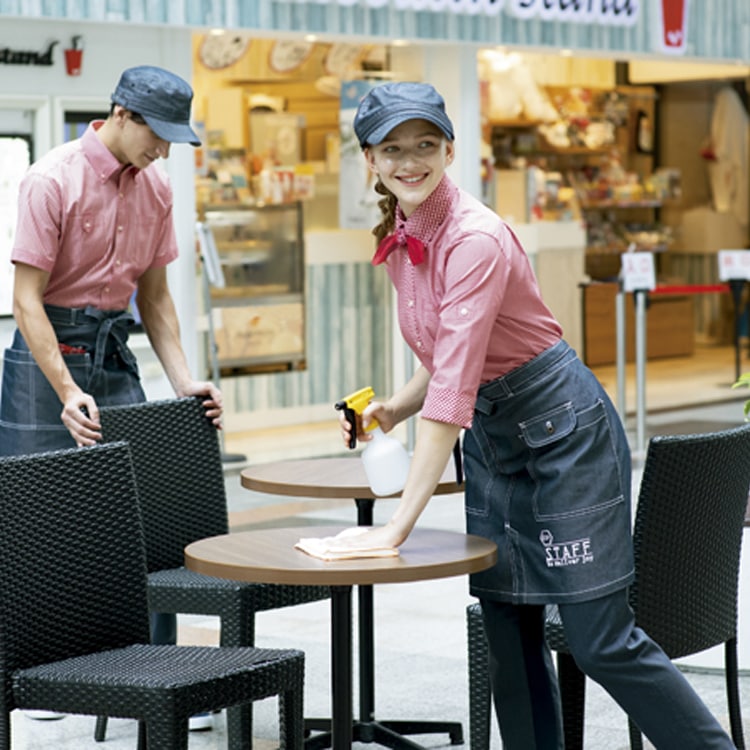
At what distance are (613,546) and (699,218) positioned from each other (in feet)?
43.9

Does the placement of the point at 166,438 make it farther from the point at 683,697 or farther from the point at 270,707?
the point at 683,697

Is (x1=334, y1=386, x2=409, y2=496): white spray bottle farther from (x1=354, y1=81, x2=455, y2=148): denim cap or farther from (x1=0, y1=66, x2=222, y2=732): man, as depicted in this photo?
(x1=0, y1=66, x2=222, y2=732): man

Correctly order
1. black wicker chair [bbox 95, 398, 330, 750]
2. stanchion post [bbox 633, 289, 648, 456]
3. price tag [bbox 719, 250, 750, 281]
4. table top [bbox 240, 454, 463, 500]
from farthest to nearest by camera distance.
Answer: price tag [bbox 719, 250, 750, 281] < stanchion post [bbox 633, 289, 648, 456] < black wicker chair [bbox 95, 398, 330, 750] < table top [bbox 240, 454, 463, 500]

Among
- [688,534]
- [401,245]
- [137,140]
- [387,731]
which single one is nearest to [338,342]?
[137,140]

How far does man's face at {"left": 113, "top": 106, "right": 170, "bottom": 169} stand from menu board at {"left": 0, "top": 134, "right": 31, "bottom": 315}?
367 centimetres

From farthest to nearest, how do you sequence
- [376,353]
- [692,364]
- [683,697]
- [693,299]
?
[693,299] < [692,364] < [376,353] < [683,697]

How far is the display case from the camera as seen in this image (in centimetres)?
1074

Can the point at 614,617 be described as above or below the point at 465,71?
below

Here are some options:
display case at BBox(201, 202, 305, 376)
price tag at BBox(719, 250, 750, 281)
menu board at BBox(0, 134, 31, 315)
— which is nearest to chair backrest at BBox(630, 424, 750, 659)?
menu board at BBox(0, 134, 31, 315)

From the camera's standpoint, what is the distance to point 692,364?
591 inches

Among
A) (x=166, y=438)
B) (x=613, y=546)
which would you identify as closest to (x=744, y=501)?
(x=613, y=546)

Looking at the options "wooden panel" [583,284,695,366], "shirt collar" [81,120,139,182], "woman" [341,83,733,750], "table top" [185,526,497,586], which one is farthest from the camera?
"wooden panel" [583,284,695,366]

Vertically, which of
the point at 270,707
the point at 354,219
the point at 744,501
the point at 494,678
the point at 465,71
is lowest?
the point at 270,707

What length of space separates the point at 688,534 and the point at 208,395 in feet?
4.99
